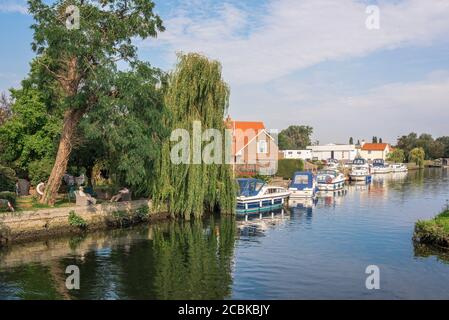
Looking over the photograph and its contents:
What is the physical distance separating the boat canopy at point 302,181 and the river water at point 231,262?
15.5m

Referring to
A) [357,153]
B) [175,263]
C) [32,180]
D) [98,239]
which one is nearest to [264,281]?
[175,263]

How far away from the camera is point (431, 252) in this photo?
21156mm

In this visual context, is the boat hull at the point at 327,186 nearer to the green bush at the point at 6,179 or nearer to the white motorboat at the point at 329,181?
the white motorboat at the point at 329,181

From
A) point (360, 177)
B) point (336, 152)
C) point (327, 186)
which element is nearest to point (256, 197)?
point (327, 186)

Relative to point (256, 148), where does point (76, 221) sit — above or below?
below

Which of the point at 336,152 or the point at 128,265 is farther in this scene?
the point at 336,152

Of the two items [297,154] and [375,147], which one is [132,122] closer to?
[297,154]

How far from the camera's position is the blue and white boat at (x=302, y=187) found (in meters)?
45.8

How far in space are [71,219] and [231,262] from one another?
10007mm

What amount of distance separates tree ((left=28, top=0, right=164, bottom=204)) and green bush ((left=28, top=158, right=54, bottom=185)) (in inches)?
214

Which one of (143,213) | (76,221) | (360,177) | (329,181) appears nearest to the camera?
(76,221)

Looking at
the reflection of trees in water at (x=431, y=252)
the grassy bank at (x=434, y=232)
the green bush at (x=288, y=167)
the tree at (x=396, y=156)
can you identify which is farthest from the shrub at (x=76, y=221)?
the tree at (x=396, y=156)

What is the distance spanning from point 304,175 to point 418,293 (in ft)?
107

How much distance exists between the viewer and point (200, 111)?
3000cm
